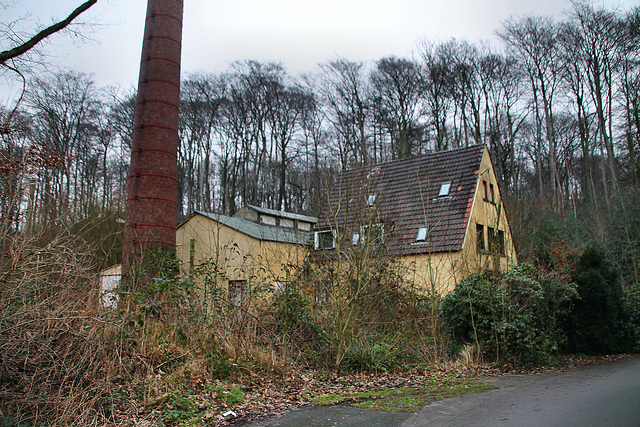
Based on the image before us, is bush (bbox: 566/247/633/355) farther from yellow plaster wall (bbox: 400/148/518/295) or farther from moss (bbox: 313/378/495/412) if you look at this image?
moss (bbox: 313/378/495/412)

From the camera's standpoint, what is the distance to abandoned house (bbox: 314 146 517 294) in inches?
523

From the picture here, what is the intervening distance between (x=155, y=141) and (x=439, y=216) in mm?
11004

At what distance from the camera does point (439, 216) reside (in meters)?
19.5

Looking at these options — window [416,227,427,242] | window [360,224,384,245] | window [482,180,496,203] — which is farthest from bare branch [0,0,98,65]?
window [482,180,496,203]

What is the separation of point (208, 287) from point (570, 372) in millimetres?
8516

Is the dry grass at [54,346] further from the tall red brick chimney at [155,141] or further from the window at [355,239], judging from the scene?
the tall red brick chimney at [155,141]

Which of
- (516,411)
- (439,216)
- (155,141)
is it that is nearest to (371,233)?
(516,411)

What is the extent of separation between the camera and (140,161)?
13.6 meters

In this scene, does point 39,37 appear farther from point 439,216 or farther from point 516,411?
point 439,216

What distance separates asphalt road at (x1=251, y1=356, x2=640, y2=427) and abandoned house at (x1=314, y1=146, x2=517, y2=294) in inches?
185

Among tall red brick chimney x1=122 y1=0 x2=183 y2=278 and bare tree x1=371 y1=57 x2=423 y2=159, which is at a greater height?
bare tree x1=371 y1=57 x2=423 y2=159

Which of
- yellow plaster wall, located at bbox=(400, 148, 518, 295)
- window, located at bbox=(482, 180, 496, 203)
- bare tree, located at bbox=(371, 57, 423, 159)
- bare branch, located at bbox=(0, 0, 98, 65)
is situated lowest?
yellow plaster wall, located at bbox=(400, 148, 518, 295)

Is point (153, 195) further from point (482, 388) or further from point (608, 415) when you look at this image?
point (608, 415)

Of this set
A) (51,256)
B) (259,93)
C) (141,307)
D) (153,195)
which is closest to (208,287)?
(141,307)
